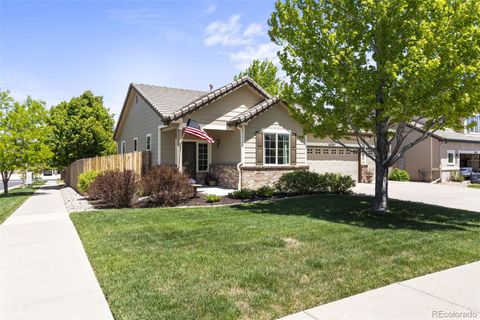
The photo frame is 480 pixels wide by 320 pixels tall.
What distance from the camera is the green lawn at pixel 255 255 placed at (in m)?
3.83

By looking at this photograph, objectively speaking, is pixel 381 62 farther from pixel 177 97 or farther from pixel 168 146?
pixel 177 97

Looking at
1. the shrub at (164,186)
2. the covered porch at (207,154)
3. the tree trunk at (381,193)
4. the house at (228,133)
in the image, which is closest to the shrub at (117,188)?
the shrub at (164,186)

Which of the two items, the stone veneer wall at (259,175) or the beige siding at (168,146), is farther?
the beige siding at (168,146)

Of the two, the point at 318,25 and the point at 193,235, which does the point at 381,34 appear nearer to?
the point at 318,25

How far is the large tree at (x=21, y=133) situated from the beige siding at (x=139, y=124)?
4.97m

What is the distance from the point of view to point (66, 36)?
39.2 ft

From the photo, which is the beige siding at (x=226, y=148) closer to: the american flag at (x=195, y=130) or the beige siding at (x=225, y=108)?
the beige siding at (x=225, y=108)

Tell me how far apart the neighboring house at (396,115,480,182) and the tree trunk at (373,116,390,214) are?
1601cm

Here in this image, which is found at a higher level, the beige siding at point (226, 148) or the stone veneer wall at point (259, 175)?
the beige siding at point (226, 148)

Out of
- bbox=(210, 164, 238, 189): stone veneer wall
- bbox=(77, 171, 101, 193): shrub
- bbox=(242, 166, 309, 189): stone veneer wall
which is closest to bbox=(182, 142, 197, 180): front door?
bbox=(210, 164, 238, 189): stone veneer wall

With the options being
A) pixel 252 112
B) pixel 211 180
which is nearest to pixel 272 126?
pixel 252 112

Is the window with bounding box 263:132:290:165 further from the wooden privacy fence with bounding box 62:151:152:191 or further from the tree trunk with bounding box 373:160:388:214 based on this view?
the tree trunk with bounding box 373:160:388:214

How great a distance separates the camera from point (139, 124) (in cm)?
1988

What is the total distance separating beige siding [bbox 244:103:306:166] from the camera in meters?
16.3
